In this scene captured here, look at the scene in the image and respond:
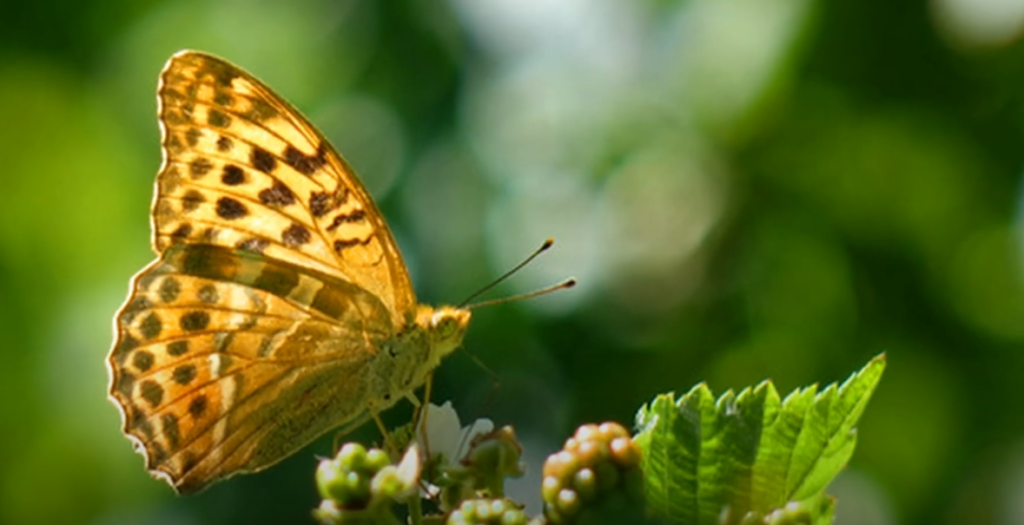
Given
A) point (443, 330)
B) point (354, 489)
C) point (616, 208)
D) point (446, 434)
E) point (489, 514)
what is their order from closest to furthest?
1. point (489, 514)
2. point (354, 489)
3. point (446, 434)
4. point (443, 330)
5. point (616, 208)

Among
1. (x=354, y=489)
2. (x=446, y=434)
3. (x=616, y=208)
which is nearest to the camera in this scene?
(x=354, y=489)

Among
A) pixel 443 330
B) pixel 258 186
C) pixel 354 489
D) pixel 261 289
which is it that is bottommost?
pixel 354 489

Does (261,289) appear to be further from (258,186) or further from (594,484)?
(594,484)

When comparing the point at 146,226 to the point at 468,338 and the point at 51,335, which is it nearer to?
the point at 51,335

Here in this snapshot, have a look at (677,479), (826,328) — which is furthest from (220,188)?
(826,328)

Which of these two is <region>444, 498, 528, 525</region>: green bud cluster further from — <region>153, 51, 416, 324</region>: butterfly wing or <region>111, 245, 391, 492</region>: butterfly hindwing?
<region>153, 51, 416, 324</region>: butterfly wing

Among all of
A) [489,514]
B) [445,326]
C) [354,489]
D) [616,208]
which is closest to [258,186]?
[445,326]

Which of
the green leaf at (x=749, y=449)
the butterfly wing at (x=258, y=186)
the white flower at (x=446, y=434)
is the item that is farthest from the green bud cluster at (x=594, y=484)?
the butterfly wing at (x=258, y=186)

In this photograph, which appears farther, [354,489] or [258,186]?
[258,186]
